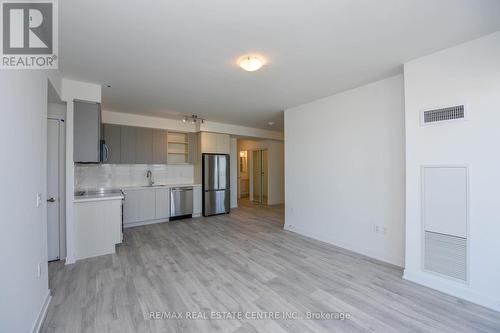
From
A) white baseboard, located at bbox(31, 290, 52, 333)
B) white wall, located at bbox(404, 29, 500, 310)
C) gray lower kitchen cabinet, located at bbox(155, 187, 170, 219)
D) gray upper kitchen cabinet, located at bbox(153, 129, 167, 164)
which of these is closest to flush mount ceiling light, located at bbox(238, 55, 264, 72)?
white wall, located at bbox(404, 29, 500, 310)

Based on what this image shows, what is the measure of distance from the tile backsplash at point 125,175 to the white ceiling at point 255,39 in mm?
2368

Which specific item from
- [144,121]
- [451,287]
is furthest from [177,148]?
[451,287]

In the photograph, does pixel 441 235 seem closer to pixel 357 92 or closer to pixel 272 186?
pixel 357 92

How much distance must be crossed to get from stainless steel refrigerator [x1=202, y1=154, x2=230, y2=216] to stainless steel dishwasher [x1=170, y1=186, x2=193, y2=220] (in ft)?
1.41

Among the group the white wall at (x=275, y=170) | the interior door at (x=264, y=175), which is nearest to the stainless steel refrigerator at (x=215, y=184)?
the white wall at (x=275, y=170)

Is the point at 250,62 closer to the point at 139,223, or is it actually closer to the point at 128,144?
the point at 128,144

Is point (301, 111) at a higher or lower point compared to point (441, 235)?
higher

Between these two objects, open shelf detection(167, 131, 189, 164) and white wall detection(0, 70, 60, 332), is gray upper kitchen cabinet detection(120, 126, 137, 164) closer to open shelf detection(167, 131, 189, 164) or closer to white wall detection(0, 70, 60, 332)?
open shelf detection(167, 131, 189, 164)

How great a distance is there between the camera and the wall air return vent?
7.48ft

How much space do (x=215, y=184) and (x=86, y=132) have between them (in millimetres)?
3498

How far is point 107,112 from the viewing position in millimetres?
4922

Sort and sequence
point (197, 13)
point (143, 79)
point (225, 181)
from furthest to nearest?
point (225, 181)
point (143, 79)
point (197, 13)

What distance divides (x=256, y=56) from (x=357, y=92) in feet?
6.58

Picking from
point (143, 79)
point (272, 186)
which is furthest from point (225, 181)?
point (143, 79)
